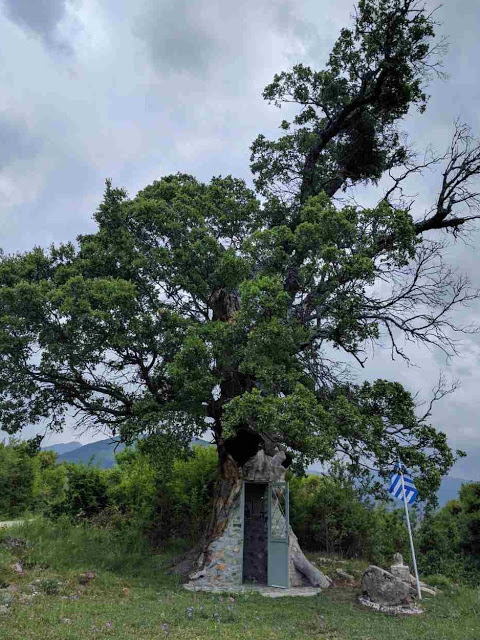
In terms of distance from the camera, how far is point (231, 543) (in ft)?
35.8

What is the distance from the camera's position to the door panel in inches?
428

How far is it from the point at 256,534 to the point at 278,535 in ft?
5.13

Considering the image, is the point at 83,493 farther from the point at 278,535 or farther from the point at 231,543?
the point at 278,535

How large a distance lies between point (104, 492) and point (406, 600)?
9.51 meters

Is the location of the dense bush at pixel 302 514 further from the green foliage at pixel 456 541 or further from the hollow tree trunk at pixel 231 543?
the hollow tree trunk at pixel 231 543

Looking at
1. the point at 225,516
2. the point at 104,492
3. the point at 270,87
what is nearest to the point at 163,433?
the point at 225,516

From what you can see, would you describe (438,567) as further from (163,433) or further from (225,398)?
(163,433)

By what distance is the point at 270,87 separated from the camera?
1446 cm

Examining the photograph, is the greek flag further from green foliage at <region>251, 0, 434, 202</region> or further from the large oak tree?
green foliage at <region>251, 0, 434, 202</region>

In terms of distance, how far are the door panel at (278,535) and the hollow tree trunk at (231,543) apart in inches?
10.2

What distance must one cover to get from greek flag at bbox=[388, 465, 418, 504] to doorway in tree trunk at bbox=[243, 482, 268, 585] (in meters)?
3.24

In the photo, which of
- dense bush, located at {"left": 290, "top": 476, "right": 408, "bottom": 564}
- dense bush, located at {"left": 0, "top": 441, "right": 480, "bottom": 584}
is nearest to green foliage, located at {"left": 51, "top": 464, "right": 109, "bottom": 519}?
dense bush, located at {"left": 0, "top": 441, "right": 480, "bottom": 584}

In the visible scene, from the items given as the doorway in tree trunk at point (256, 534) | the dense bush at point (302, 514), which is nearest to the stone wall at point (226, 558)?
the doorway in tree trunk at point (256, 534)

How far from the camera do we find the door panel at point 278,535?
35.7 ft
